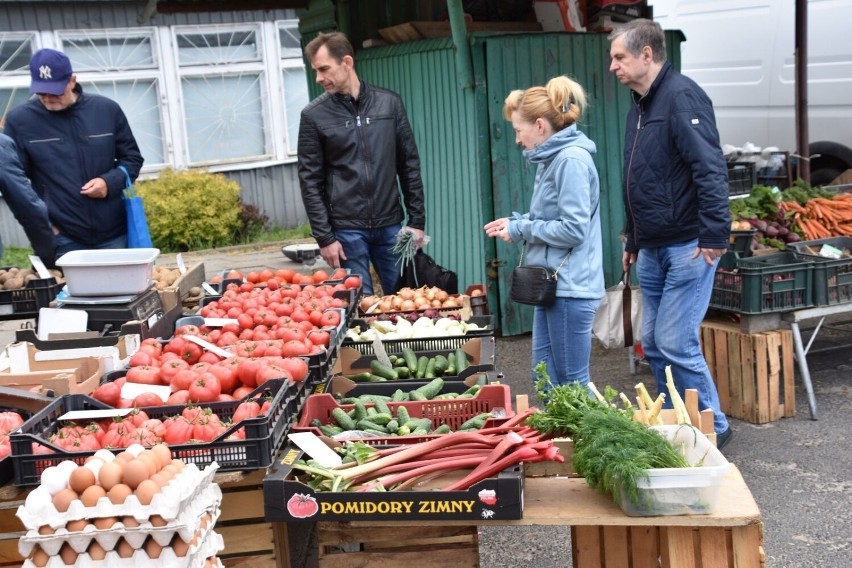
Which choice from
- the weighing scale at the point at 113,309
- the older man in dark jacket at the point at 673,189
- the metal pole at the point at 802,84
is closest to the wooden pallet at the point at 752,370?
the older man in dark jacket at the point at 673,189

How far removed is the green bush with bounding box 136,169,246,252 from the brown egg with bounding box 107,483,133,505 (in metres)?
11.3

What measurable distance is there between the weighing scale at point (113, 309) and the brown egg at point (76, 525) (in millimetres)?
2233

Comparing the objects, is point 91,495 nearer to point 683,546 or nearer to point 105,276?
point 683,546

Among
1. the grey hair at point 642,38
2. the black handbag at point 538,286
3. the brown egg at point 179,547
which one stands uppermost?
the grey hair at point 642,38

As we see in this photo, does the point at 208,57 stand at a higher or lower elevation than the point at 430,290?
higher

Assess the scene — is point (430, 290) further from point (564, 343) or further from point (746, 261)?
point (746, 261)

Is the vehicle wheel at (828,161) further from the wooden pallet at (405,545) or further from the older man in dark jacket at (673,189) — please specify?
the wooden pallet at (405,545)

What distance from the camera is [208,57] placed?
15430mm

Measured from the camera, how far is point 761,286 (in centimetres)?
621

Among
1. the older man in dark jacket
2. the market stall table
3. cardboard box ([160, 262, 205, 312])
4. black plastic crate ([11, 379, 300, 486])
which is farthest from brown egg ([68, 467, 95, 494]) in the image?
the market stall table

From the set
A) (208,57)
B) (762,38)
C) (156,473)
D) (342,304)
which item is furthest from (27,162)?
(208,57)

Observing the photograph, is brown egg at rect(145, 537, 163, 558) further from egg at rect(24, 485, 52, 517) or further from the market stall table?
the market stall table

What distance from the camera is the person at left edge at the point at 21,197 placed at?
20.9 ft

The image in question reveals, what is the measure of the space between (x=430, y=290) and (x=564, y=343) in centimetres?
149
